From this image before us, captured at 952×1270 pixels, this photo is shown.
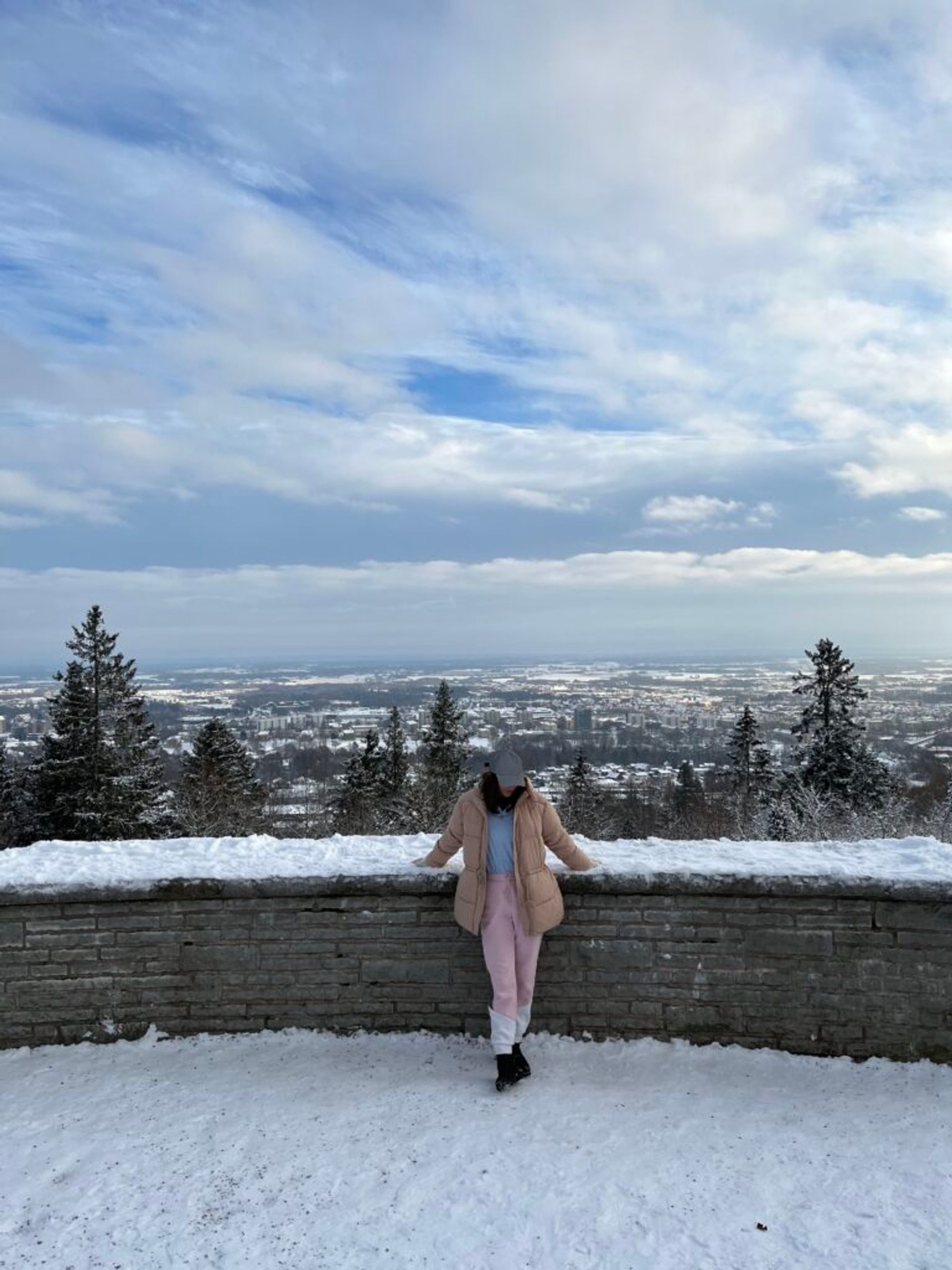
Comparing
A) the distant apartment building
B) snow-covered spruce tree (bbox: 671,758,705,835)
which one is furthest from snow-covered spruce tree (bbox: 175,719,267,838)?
the distant apartment building

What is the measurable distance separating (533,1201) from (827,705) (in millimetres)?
33333

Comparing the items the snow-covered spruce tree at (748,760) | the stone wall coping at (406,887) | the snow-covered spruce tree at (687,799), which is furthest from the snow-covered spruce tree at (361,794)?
the stone wall coping at (406,887)

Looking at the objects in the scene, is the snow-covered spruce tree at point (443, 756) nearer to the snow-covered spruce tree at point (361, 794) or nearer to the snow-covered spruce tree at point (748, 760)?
the snow-covered spruce tree at point (361, 794)

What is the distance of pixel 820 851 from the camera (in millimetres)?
4566

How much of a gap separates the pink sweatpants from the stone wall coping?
0.30m

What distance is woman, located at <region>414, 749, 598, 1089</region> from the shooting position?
4.04m

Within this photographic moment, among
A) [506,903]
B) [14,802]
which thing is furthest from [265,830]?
[506,903]

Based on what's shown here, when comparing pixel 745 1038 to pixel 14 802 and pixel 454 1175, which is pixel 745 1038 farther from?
pixel 14 802

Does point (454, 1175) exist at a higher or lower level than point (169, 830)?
higher

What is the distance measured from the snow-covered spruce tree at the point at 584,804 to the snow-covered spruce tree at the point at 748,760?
618 cm

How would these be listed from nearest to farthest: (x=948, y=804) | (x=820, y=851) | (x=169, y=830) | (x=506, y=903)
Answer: (x=506, y=903)
(x=820, y=851)
(x=169, y=830)
(x=948, y=804)

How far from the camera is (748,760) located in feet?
127

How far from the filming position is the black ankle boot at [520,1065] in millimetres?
3918

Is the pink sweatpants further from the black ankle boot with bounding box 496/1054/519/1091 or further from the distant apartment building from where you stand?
the distant apartment building
